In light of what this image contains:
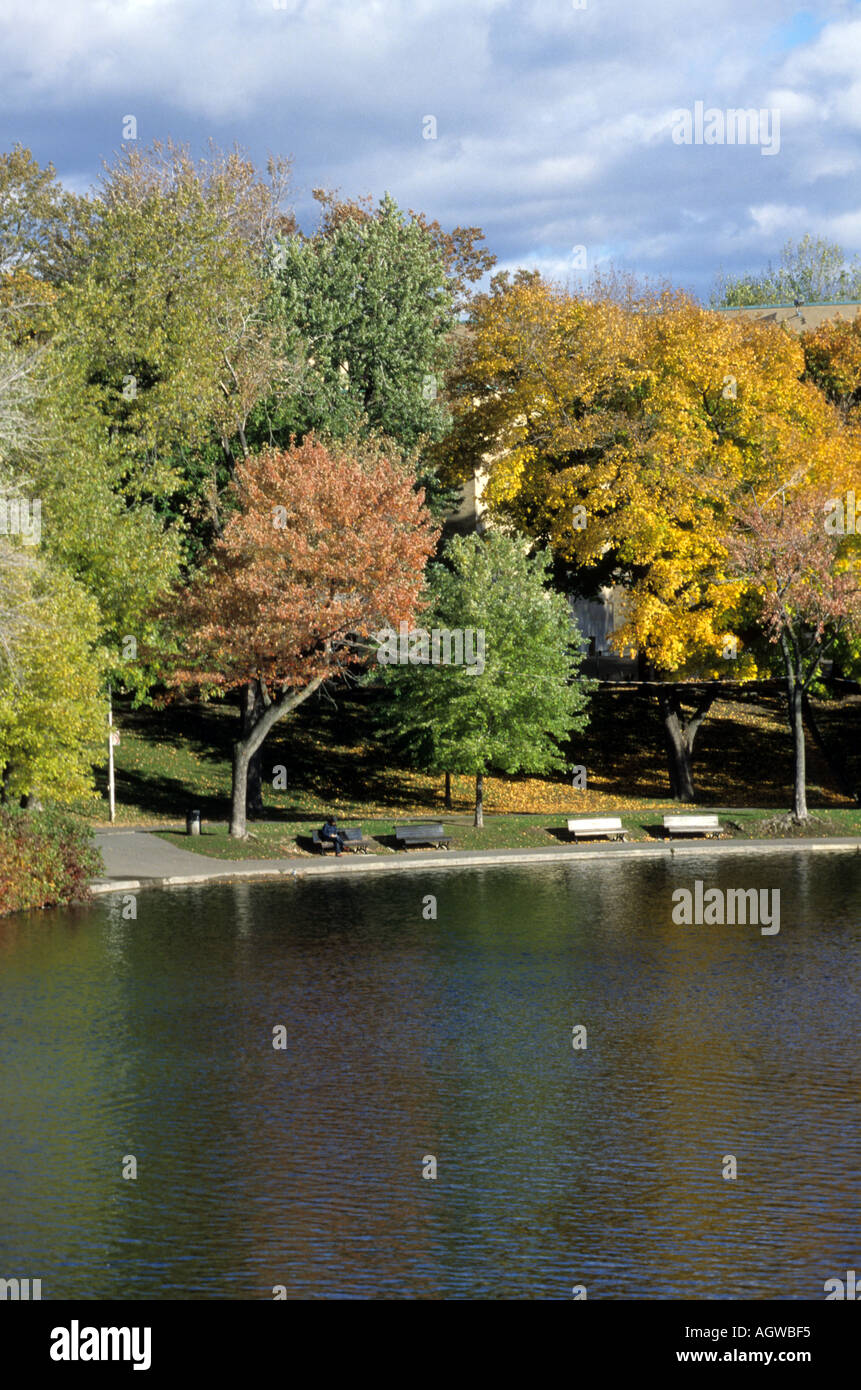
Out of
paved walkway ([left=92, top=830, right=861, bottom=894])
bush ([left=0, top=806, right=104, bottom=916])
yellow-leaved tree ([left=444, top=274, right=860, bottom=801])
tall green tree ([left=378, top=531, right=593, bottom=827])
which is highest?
yellow-leaved tree ([left=444, top=274, right=860, bottom=801])

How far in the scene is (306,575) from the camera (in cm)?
3697

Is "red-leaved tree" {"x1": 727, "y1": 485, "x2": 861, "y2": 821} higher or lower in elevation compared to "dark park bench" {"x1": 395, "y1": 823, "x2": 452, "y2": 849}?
higher

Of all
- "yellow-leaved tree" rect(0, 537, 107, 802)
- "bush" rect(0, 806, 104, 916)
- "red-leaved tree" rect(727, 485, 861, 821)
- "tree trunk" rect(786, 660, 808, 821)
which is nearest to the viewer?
"bush" rect(0, 806, 104, 916)

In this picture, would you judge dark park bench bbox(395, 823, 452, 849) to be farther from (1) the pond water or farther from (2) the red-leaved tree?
(1) the pond water

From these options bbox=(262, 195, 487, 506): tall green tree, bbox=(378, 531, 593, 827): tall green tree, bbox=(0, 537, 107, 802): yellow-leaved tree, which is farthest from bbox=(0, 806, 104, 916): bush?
bbox=(262, 195, 487, 506): tall green tree

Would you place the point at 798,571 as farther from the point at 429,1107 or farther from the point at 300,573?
the point at 429,1107

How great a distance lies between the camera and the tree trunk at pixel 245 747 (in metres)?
38.1

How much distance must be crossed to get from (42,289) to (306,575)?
558 inches

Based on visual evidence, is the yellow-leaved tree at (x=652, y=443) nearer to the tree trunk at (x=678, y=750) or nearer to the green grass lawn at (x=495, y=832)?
the tree trunk at (x=678, y=750)

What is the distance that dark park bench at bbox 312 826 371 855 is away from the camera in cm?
3822

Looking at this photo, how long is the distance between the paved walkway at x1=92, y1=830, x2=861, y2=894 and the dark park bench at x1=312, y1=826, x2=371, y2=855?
79cm

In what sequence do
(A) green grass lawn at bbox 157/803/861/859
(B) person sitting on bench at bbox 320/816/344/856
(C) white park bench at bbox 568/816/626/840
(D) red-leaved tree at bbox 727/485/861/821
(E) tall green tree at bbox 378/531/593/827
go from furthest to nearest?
(D) red-leaved tree at bbox 727/485/861/821 < (E) tall green tree at bbox 378/531/593/827 < (C) white park bench at bbox 568/816/626/840 < (B) person sitting on bench at bbox 320/816/344/856 < (A) green grass lawn at bbox 157/803/861/859
